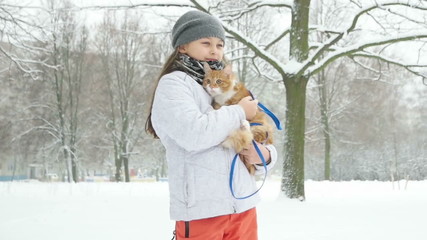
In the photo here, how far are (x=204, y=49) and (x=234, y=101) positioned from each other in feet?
1.24

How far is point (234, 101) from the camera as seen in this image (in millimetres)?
2219

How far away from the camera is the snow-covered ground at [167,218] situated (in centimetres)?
551

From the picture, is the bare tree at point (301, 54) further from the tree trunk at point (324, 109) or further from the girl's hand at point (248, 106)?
the tree trunk at point (324, 109)

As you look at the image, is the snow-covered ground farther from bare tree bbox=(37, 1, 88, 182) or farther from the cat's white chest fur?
bare tree bbox=(37, 1, 88, 182)

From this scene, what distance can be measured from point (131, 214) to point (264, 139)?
233 inches

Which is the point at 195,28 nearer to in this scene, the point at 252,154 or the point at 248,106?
the point at 248,106

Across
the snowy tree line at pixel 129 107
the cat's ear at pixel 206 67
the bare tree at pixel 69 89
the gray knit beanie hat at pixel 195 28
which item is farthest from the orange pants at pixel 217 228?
the bare tree at pixel 69 89

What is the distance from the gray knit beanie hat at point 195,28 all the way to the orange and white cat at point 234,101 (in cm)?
16

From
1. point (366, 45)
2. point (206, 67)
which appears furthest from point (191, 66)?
point (366, 45)

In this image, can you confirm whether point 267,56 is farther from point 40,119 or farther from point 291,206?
point 40,119

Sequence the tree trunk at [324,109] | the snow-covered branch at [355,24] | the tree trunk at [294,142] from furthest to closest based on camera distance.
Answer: the tree trunk at [324,109] → the tree trunk at [294,142] → the snow-covered branch at [355,24]

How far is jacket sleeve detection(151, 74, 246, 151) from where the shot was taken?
1.68m

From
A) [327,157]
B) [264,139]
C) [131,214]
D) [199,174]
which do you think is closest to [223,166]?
[199,174]

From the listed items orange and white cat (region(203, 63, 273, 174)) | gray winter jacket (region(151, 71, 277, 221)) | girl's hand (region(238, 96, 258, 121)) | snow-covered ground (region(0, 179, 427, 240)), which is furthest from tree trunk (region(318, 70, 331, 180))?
gray winter jacket (region(151, 71, 277, 221))
